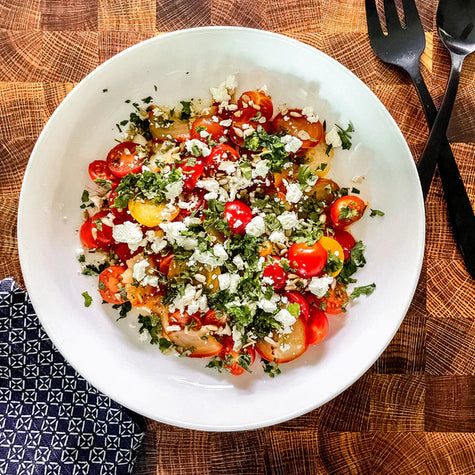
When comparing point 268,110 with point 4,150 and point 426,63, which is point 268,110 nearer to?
point 426,63

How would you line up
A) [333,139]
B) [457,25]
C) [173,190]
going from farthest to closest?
1. [457,25]
2. [333,139]
3. [173,190]

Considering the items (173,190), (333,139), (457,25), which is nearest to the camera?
(173,190)

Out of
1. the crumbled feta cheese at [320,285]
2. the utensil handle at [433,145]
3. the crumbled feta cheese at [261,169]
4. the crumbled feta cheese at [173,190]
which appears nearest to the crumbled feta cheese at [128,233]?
the crumbled feta cheese at [173,190]

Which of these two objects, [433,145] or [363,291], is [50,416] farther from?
[433,145]

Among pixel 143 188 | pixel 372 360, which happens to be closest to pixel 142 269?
pixel 143 188

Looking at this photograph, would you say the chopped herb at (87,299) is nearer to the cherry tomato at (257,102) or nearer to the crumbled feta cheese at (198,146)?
the crumbled feta cheese at (198,146)

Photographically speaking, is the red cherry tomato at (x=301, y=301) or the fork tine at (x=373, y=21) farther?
the fork tine at (x=373, y=21)

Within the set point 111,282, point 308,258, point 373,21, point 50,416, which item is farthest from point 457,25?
point 50,416
